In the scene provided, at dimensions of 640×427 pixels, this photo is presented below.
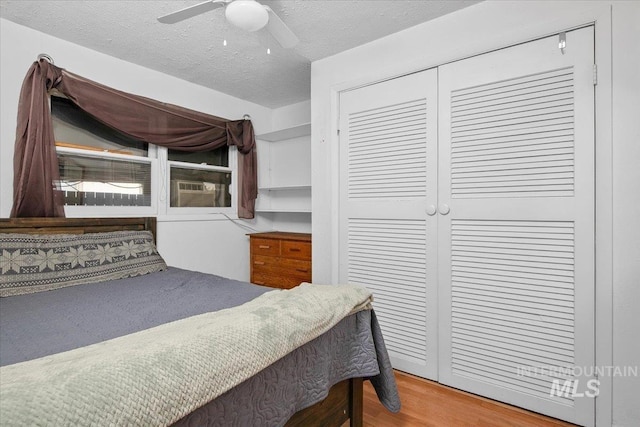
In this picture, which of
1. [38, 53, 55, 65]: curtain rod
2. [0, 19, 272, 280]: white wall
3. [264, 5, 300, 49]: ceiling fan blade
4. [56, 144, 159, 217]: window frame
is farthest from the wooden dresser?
[38, 53, 55, 65]: curtain rod

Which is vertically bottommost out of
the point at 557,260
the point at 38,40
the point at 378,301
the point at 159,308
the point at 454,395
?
the point at 454,395

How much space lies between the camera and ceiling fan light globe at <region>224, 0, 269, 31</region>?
1.55m

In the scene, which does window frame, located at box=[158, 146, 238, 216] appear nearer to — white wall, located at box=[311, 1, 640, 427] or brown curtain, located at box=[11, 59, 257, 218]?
brown curtain, located at box=[11, 59, 257, 218]

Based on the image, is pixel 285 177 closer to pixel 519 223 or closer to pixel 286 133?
pixel 286 133

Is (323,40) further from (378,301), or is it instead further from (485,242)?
(378,301)

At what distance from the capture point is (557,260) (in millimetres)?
1721

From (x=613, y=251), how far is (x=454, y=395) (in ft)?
3.89

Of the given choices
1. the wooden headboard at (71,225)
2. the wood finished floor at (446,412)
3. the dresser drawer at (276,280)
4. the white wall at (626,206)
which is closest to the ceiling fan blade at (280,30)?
the white wall at (626,206)

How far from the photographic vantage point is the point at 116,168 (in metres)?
2.72

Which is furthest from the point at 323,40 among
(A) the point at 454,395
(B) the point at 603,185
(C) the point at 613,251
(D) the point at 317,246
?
(A) the point at 454,395

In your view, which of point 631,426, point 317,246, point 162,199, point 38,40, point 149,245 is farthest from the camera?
point 162,199

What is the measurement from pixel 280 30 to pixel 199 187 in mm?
2007

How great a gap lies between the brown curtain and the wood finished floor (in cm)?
248

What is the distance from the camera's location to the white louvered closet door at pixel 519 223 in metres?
1.66
